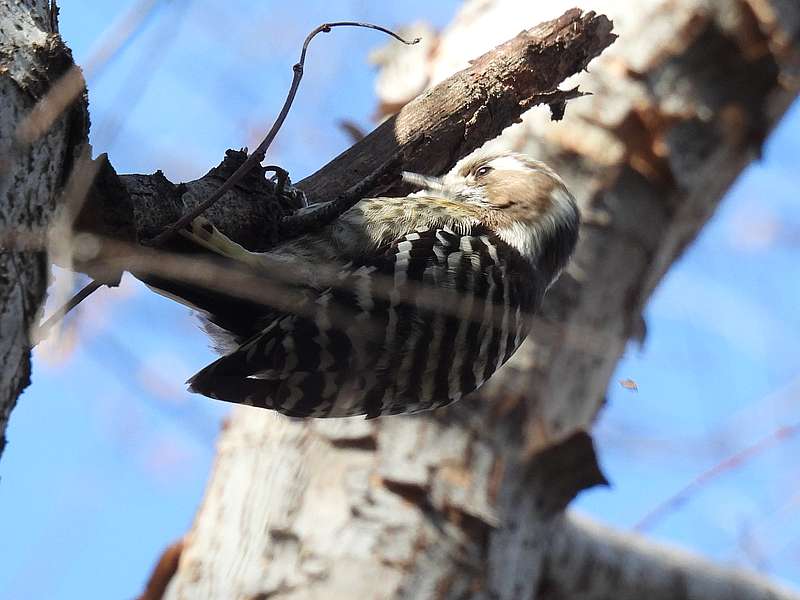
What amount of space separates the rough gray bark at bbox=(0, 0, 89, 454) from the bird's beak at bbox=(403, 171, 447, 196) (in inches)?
56.0

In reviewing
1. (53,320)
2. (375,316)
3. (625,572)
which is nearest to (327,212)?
(375,316)

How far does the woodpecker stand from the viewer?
245 cm

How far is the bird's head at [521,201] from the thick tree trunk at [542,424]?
0.36 meters

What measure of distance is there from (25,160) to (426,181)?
1705 millimetres

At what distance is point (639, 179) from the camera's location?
444 centimetres

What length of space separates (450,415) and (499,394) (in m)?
0.23

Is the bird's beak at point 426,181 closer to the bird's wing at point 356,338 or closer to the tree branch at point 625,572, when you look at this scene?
the bird's wing at point 356,338

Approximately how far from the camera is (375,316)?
252cm

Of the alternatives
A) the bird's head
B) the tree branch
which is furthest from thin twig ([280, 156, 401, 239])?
the tree branch

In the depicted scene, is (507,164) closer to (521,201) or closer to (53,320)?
(521,201)

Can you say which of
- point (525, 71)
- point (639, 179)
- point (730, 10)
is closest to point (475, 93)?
point (525, 71)

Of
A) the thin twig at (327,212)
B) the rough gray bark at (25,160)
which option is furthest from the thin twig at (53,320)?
the thin twig at (327,212)

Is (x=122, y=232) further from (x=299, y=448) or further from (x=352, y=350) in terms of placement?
(x=299, y=448)

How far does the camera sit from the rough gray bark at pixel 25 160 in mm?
1373
